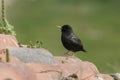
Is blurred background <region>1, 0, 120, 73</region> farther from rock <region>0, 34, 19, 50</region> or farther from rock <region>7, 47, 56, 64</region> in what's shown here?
rock <region>7, 47, 56, 64</region>

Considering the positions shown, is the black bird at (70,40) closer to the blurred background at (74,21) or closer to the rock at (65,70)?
the rock at (65,70)

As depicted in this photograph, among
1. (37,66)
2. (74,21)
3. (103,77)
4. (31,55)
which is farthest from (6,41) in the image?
(74,21)

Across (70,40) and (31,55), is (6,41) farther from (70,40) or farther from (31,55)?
(70,40)

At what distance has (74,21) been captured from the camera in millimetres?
26531

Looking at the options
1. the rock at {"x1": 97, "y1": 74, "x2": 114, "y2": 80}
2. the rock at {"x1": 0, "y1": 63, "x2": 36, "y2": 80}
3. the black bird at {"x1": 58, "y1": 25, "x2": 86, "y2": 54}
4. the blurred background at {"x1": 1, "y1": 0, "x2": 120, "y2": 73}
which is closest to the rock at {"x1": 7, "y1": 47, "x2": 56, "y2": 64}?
the rock at {"x1": 0, "y1": 63, "x2": 36, "y2": 80}

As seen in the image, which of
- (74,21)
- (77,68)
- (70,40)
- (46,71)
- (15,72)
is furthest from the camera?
(74,21)

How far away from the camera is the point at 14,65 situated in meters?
8.08

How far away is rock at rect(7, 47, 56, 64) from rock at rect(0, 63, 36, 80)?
462mm

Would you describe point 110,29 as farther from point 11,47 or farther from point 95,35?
point 11,47

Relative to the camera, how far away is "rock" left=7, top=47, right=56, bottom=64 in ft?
28.5

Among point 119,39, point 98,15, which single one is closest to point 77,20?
point 98,15

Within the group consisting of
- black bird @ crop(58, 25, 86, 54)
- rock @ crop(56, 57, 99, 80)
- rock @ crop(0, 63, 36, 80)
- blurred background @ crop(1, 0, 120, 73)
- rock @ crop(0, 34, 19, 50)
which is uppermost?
rock @ crop(0, 34, 19, 50)

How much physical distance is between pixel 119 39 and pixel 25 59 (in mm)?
16025

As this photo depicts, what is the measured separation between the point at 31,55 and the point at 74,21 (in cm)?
1780
